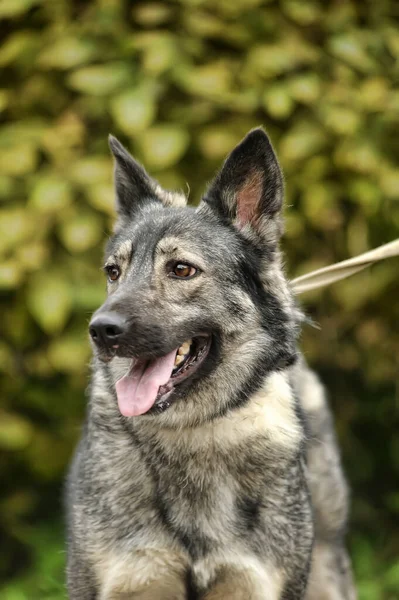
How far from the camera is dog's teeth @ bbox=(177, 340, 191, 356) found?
11.1ft

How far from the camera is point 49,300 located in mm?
5148

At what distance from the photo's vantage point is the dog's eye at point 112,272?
3576 mm

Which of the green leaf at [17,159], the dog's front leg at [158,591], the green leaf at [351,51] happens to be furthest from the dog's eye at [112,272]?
the green leaf at [351,51]

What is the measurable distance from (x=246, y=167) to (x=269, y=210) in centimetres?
19

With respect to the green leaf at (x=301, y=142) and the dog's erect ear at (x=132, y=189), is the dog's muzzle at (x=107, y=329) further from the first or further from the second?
the green leaf at (x=301, y=142)

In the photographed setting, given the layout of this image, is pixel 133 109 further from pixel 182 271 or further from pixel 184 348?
pixel 184 348

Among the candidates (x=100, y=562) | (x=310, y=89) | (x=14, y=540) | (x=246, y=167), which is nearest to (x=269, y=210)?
(x=246, y=167)

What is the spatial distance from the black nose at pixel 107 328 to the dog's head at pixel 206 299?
3 centimetres

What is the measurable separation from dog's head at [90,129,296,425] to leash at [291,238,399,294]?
0.39m

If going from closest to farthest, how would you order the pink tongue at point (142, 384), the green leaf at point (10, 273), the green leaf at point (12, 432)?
the pink tongue at point (142, 384) < the green leaf at point (10, 273) < the green leaf at point (12, 432)

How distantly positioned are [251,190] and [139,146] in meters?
1.89

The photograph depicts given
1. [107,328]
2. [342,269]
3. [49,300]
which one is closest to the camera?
[107,328]

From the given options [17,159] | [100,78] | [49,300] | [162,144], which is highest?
[100,78]

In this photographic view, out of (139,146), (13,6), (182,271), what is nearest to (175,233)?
(182,271)
